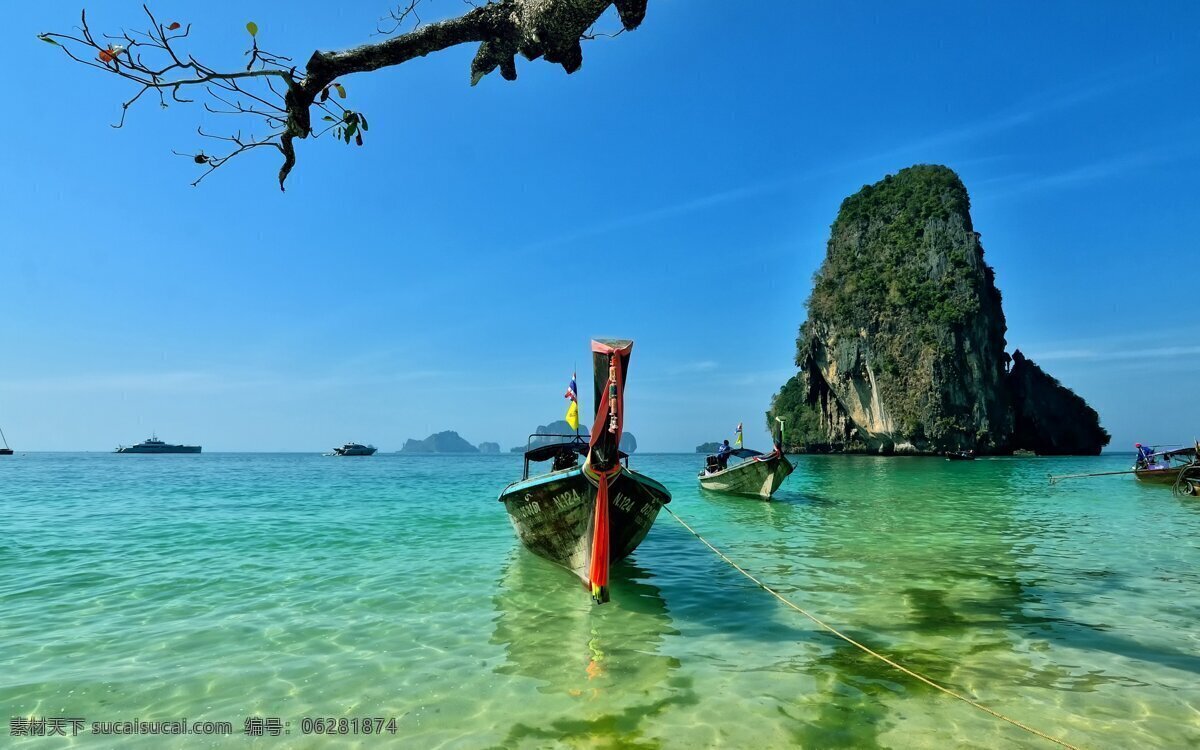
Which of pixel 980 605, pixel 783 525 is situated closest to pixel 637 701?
pixel 980 605

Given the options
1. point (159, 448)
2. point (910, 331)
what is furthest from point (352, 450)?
point (910, 331)

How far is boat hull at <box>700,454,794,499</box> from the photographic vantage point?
2266 centimetres

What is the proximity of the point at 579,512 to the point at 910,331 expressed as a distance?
74.2 metres

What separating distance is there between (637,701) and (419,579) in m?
5.88

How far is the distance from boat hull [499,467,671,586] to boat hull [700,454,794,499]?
14.2m

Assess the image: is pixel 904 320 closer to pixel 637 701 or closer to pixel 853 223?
pixel 853 223

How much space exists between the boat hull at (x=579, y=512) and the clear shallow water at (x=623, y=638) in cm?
57

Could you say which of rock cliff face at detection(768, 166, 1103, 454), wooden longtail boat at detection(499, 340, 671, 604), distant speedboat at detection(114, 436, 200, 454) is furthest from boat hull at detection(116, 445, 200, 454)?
wooden longtail boat at detection(499, 340, 671, 604)

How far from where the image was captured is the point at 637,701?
510 centimetres

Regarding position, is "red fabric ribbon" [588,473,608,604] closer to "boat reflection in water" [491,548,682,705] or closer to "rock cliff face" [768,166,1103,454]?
"boat reflection in water" [491,548,682,705]

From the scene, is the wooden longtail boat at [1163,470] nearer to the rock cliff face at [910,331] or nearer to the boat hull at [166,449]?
the rock cliff face at [910,331]

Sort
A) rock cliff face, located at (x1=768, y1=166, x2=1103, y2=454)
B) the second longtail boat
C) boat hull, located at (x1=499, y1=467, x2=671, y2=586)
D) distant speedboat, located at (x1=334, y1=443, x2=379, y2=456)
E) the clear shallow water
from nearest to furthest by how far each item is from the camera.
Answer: the clear shallow water
boat hull, located at (x1=499, y1=467, x2=671, y2=586)
the second longtail boat
rock cliff face, located at (x1=768, y1=166, x2=1103, y2=454)
distant speedboat, located at (x1=334, y1=443, x2=379, y2=456)

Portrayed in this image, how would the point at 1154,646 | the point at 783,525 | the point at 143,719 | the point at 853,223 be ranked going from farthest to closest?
the point at 853,223 → the point at 783,525 → the point at 1154,646 → the point at 143,719

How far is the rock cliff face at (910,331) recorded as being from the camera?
69.1m
